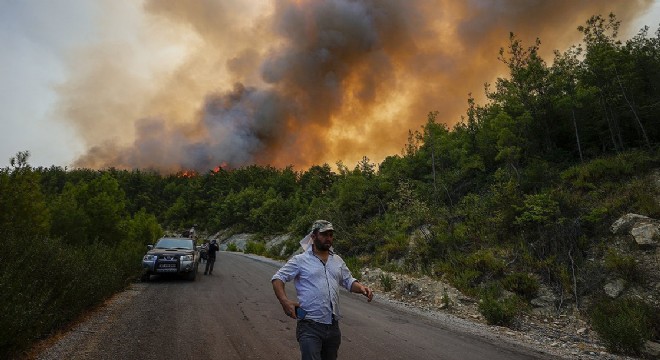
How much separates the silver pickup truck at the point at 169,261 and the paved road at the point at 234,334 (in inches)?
108

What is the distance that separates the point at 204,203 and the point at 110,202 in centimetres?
7696

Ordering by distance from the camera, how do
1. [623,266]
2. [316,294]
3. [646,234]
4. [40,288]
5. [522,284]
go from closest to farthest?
[316,294]
[40,288]
[623,266]
[646,234]
[522,284]

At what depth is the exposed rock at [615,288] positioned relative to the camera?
1108cm

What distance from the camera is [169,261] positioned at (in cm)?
1377

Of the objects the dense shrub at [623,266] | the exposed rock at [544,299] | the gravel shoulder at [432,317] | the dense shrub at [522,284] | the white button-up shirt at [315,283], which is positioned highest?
the dense shrub at [623,266]

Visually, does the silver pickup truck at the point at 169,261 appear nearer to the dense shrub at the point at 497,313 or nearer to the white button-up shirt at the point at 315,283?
the dense shrub at the point at 497,313

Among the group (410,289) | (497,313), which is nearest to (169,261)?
(410,289)

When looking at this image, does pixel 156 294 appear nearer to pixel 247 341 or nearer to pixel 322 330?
pixel 247 341

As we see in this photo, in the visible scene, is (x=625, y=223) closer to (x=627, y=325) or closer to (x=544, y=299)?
(x=544, y=299)

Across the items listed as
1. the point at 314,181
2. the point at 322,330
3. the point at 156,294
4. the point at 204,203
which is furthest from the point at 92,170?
the point at 322,330

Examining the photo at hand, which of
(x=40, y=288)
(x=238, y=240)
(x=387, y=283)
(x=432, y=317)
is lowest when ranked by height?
(x=432, y=317)

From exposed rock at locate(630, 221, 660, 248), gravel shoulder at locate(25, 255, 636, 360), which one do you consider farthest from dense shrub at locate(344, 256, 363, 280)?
exposed rock at locate(630, 221, 660, 248)

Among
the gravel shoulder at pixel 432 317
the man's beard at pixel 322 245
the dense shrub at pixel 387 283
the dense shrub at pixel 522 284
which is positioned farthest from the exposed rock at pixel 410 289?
the man's beard at pixel 322 245

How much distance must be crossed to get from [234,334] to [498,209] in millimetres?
15924
